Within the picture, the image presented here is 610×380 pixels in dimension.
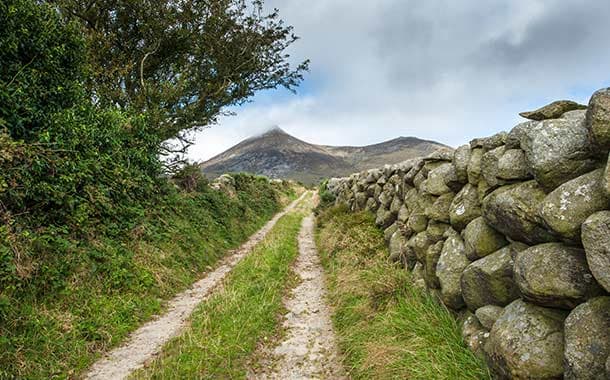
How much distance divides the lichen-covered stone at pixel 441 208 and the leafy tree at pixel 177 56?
1047 centimetres

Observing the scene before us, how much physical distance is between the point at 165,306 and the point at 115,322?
57.3 inches

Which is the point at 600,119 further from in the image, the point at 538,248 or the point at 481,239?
the point at 481,239

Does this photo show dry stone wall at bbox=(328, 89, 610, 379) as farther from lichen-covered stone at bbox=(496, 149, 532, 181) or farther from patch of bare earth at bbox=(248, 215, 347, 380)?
patch of bare earth at bbox=(248, 215, 347, 380)

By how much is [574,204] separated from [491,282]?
1.43 metres

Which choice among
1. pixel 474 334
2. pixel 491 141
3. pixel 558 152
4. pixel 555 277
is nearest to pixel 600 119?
pixel 558 152

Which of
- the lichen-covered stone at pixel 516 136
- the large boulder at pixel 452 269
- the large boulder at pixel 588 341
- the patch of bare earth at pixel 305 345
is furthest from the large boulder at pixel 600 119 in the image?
the patch of bare earth at pixel 305 345

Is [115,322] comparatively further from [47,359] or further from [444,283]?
[444,283]

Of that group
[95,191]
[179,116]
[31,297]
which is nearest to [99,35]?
[179,116]

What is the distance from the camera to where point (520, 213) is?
12.2 feet

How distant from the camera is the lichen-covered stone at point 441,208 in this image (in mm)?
6164

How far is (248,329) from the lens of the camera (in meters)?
6.09

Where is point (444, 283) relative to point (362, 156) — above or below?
below

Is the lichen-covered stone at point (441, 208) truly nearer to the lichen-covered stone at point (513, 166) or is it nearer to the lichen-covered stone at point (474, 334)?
the lichen-covered stone at point (513, 166)

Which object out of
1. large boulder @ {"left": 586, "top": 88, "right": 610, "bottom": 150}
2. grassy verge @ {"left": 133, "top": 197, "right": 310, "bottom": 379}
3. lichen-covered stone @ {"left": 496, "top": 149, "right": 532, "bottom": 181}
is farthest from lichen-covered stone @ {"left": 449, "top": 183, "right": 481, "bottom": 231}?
grassy verge @ {"left": 133, "top": 197, "right": 310, "bottom": 379}
